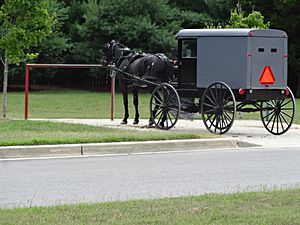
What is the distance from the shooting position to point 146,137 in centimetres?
1636

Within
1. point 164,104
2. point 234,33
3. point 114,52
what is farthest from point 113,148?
point 114,52

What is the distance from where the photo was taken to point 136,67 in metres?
21.5

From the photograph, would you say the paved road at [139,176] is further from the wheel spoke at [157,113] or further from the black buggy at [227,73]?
the wheel spoke at [157,113]

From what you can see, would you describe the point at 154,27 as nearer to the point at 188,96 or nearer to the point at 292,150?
the point at 188,96

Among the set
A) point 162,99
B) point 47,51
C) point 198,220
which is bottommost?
point 198,220

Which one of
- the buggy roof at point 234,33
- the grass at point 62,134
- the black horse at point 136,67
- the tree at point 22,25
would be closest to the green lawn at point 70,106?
the black horse at point 136,67

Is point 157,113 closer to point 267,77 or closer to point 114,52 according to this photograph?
point 114,52

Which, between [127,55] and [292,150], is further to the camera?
[127,55]

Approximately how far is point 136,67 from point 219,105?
3681 mm

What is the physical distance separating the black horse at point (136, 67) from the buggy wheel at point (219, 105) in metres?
2.12

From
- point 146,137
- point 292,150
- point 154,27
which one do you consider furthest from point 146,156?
point 154,27

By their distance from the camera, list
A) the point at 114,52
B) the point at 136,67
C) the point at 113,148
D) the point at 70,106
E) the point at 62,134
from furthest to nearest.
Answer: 1. the point at 70,106
2. the point at 114,52
3. the point at 136,67
4. the point at 62,134
5. the point at 113,148

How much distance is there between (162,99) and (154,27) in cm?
2776

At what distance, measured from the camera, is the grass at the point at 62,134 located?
603 inches
